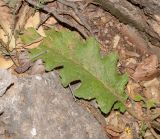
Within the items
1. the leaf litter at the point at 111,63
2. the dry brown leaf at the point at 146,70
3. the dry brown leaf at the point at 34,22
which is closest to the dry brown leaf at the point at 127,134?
the leaf litter at the point at 111,63

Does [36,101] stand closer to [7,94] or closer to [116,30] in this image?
[7,94]

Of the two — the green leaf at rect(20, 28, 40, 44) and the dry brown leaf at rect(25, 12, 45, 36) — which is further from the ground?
the dry brown leaf at rect(25, 12, 45, 36)

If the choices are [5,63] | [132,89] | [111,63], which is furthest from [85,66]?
[5,63]

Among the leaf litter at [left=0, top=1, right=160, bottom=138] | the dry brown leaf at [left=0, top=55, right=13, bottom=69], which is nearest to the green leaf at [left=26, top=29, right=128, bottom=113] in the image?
the leaf litter at [left=0, top=1, right=160, bottom=138]

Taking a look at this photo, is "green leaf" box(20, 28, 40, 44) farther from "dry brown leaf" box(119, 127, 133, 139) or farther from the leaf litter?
"dry brown leaf" box(119, 127, 133, 139)

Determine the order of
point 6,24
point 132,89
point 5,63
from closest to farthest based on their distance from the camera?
1. point 5,63
2. point 6,24
3. point 132,89

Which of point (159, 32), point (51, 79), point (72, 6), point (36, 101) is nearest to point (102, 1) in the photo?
point (72, 6)

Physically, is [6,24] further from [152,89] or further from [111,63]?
[152,89]
